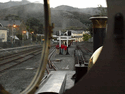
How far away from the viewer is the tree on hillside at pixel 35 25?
117cm

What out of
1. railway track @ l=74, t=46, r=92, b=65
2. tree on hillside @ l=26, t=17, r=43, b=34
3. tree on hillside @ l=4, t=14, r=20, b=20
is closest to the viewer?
tree on hillside @ l=4, t=14, r=20, b=20

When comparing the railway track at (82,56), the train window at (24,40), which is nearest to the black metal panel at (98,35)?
the railway track at (82,56)

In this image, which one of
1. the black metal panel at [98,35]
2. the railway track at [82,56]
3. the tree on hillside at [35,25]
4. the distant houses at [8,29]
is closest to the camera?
the distant houses at [8,29]

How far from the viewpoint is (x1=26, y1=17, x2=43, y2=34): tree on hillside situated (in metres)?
1.17

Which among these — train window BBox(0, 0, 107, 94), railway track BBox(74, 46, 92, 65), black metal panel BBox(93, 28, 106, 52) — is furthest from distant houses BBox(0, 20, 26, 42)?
railway track BBox(74, 46, 92, 65)

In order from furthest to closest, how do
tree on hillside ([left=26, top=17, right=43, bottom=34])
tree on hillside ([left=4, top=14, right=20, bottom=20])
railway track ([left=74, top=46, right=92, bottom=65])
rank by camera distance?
railway track ([left=74, top=46, right=92, bottom=65])
tree on hillside ([left=26, top=17, right=43, bottom=34])
tree on hillside ([left=4, top=14, right=20, bottom=20])

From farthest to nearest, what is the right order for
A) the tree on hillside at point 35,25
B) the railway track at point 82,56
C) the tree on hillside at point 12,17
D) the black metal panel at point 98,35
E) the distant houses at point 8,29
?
the railway track at point 82,56, the black metal panel at point 98,35, the tree on hillside at point 35,25, the tree on hillside at point 12,17, the distant houses at point 8,29

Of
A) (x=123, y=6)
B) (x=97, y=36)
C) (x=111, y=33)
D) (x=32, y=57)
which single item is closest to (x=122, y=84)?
(x=111, y=33)

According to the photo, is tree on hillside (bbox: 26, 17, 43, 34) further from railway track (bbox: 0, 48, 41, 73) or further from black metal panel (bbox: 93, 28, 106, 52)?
black metal panel (bbox: 93, 28, 106, 52)

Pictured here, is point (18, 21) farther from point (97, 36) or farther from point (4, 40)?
point (97, 36)

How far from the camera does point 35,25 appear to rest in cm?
119

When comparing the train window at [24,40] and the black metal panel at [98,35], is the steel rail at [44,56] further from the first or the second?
the black metal panel at [98,35]

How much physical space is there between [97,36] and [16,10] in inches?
105

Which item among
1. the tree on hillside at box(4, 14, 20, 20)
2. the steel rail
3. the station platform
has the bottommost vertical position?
the station platform
